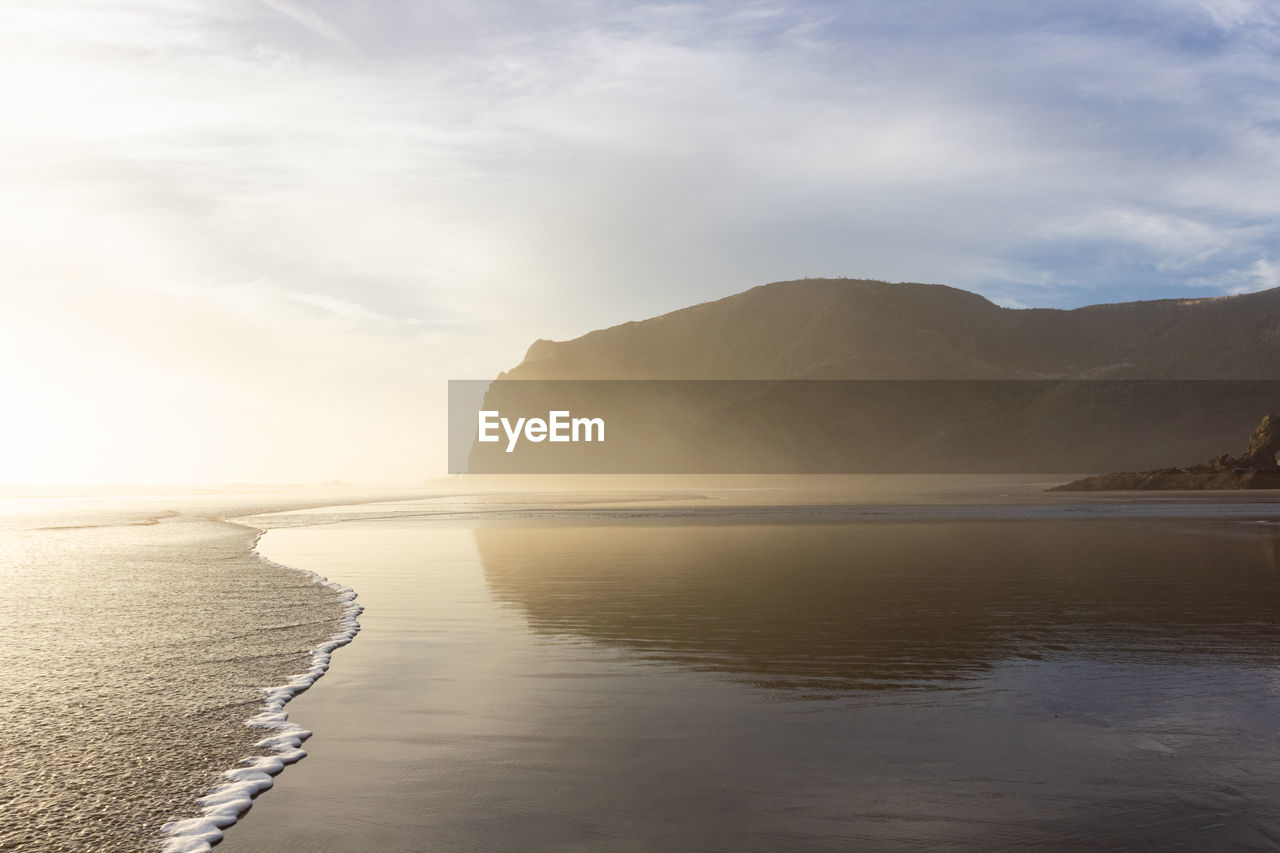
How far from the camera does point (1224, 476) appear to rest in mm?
64500

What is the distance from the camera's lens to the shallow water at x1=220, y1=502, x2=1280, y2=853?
509 cm

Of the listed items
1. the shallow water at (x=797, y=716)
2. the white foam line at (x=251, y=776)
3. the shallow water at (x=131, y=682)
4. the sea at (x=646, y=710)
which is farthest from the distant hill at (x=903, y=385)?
the white foam line at (x=251, y=776)

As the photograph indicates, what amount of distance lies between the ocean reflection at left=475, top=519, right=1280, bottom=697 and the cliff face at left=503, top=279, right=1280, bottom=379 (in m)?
126

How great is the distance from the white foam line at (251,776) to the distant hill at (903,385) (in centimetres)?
12464

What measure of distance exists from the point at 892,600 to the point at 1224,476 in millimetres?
63299

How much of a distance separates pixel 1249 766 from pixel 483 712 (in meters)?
5.48

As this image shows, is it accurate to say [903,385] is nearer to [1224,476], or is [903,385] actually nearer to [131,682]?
[1224,476]

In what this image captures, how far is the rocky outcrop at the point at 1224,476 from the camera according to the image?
6266 cm

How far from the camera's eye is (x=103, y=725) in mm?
7180

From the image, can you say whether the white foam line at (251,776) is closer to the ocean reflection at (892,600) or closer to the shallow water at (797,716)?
the shallow water at (797,716)

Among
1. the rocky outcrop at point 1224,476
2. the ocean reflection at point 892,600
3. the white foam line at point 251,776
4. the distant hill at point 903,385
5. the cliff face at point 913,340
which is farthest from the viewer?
the cliff face at point 913,340

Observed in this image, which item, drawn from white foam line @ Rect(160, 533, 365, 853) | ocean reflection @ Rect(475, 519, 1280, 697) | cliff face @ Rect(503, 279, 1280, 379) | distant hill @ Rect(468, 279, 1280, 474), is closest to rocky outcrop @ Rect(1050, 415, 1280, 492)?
ocean reflection @ Rect(475, 519, 1280, 697)

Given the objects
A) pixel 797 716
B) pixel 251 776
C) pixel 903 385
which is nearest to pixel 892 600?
pixel 797 716

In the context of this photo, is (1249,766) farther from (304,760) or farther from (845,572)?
(845,572)
